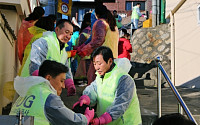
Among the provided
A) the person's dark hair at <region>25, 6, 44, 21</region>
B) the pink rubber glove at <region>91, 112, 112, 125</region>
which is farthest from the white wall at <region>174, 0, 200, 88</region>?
the pink rubber glove at <region>91, 112, 112, 125</region>

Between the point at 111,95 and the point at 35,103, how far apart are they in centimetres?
108

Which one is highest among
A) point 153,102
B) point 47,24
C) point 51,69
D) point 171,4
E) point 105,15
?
point 171,4

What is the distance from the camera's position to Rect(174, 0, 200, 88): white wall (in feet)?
33.8

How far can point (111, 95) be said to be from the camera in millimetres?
3666

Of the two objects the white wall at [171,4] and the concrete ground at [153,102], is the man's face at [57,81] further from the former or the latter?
Result: the white wall at [171,4]

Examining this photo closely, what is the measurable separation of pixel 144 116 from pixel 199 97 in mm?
3429

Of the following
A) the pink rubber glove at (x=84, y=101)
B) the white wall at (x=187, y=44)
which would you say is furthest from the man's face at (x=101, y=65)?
the white wall at (x=187, y=44)

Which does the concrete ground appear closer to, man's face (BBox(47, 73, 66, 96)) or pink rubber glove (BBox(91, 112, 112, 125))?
pink rubber glove (BBox(91, 112, 112, 125))

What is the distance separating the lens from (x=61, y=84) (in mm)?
3199

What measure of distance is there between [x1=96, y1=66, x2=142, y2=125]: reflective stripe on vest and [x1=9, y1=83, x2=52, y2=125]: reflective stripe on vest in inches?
36.1

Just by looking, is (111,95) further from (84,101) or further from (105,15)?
(105,15)

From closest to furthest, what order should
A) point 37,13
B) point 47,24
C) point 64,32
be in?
1. point 64,32
2. point 47,24
3. point 37,13

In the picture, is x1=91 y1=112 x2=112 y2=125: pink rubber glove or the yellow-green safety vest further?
the yellow-green safety vest

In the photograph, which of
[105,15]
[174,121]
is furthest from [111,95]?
[105,15]
